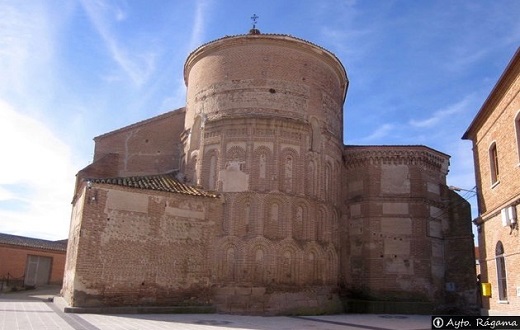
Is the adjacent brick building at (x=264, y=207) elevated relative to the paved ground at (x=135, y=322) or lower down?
elevated

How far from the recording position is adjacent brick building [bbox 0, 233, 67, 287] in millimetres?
30719

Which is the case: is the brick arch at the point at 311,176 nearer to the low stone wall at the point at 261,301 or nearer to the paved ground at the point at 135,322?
the low stone wall at the point at 261,301

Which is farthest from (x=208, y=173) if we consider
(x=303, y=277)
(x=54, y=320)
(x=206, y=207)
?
(x=54, y=320)

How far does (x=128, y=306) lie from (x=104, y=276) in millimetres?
1287

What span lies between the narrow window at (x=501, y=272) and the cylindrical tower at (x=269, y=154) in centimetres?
700

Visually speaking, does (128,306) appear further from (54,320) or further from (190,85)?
(190,85)

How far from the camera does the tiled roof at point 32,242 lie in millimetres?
31719

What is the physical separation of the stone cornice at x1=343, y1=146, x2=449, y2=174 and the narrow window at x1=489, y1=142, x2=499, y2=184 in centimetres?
713

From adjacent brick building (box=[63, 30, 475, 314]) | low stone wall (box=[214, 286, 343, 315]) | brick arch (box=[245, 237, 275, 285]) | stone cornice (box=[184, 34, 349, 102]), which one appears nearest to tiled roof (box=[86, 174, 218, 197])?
adjacent brick building (box=[63, 30, 475, 314])

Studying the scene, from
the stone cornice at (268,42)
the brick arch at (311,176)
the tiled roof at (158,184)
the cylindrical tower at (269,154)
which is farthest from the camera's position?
the stone cornice at (268,42)

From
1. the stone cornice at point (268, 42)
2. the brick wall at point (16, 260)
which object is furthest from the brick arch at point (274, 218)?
the brick wall at point (16, 260)

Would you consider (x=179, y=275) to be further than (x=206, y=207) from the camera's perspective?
No

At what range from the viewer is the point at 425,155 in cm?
2208

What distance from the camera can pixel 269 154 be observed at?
19.1m
